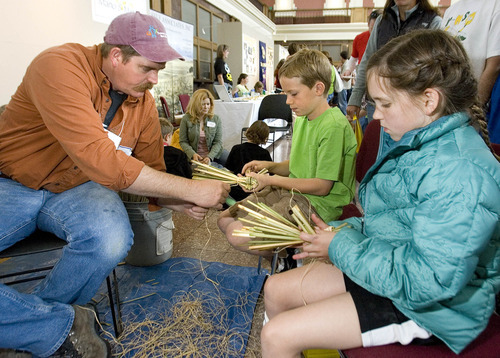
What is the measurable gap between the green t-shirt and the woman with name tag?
2409 mm

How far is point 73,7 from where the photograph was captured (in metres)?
4.01

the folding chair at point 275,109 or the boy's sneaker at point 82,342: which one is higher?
the folding chair at point 275,109

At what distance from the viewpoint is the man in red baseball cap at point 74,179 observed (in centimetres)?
141

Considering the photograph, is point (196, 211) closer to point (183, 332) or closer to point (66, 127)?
point (183, 332)

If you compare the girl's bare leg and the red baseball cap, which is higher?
the red baseball cap

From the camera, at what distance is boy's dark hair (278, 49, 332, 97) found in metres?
1.79

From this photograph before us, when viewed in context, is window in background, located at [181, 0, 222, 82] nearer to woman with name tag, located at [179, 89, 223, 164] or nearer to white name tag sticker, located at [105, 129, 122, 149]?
woman with name tag, located at [179, 89, 223, 164]

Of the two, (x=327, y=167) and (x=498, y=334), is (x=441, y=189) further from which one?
(x=327, y=167)

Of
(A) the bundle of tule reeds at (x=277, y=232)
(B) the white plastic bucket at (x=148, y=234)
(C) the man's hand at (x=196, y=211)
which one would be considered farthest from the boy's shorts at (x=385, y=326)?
(B) the white plastic bucket at (x=148, y=234)

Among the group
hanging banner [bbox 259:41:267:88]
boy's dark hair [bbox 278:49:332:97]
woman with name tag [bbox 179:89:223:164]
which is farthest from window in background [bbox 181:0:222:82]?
boy's dark hair [bbox 278:49:332:97]

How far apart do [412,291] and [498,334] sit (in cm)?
31

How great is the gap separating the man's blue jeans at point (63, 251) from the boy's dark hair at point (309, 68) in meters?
1.12

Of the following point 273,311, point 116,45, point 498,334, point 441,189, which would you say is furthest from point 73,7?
→ point 498,334

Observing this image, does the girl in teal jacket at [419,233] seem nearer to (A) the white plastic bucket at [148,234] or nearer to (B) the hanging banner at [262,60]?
(A) the white plastic bucket at [148,234]
